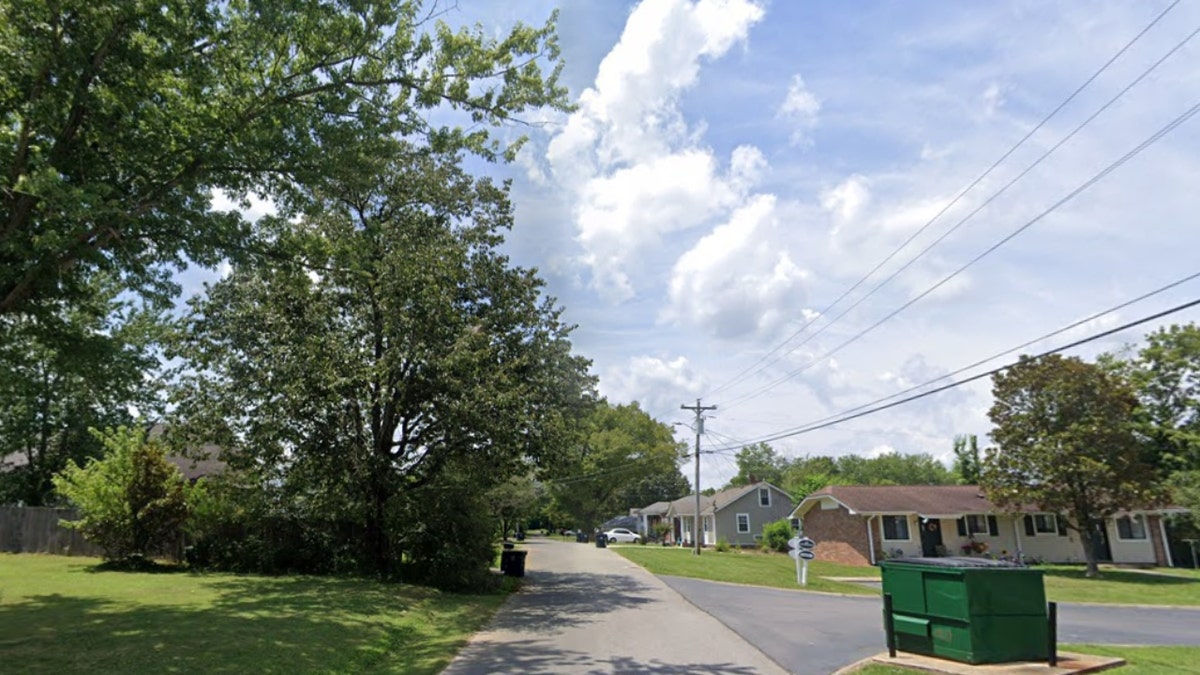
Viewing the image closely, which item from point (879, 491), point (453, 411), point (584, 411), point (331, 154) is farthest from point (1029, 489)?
point (331, 154)

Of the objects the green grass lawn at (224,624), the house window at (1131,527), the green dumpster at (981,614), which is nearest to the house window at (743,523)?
the house window at (1131,527)

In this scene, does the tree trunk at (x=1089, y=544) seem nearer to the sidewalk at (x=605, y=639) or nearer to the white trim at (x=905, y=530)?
the white trim at (x=905, y=530)

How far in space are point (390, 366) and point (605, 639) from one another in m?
8.99

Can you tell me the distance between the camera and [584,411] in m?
24.4

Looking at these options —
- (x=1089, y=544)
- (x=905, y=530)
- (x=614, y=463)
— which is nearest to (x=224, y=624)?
(x=1089, y=544)

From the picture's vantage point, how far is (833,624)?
538 inches

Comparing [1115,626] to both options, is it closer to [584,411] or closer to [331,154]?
[584,411]

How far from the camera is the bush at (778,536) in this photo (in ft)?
140

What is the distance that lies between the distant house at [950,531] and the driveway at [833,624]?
50.3 ft

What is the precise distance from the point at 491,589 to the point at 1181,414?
3630 cm

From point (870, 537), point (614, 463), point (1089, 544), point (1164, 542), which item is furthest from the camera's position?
point (614, 463)

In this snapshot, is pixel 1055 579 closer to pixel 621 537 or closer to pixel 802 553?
pixel 802 553

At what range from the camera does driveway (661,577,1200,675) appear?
10.5m

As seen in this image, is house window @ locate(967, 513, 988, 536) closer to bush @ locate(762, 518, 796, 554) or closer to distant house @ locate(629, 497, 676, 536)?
bush @ locate(762, 518, 796, 554)
